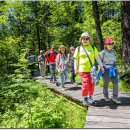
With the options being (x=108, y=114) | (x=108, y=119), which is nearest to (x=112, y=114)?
(x=108, y=114)

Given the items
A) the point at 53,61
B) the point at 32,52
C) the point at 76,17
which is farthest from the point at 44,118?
the point at 32,52

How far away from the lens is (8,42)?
521 inches

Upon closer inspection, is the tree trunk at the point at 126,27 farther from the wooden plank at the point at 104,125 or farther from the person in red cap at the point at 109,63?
the wooden plank at the point at 104,125

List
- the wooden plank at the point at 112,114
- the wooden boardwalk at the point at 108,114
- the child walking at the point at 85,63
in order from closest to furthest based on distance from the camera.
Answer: the wooden boardwalk at the point at 108,114 < the wooden plank at the point at 112,114 < the child walking at the point at 85,63

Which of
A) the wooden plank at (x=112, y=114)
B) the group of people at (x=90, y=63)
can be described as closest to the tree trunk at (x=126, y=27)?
the group of people at (x=90, y=63)

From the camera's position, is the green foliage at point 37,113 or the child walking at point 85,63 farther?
the child walking at point 85,63

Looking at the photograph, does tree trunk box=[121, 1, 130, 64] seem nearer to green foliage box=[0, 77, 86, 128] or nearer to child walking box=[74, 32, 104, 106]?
green foliage box=[0, 77, 86, 128]

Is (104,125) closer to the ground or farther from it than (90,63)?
closer to the ground

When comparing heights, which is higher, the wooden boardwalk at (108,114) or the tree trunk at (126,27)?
the tree trunk at (126,27)

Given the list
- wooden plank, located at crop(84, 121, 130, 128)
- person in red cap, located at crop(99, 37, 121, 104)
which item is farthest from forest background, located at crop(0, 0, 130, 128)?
wooden plank, located at crop(84, 121, 130, 128)

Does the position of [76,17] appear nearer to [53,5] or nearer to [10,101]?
[53,5]

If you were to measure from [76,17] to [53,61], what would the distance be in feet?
81.1

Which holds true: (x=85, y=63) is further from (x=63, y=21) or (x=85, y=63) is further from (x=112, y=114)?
(x=63, y=21)

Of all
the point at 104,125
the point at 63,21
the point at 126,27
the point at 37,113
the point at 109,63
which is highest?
the point at 63,21
